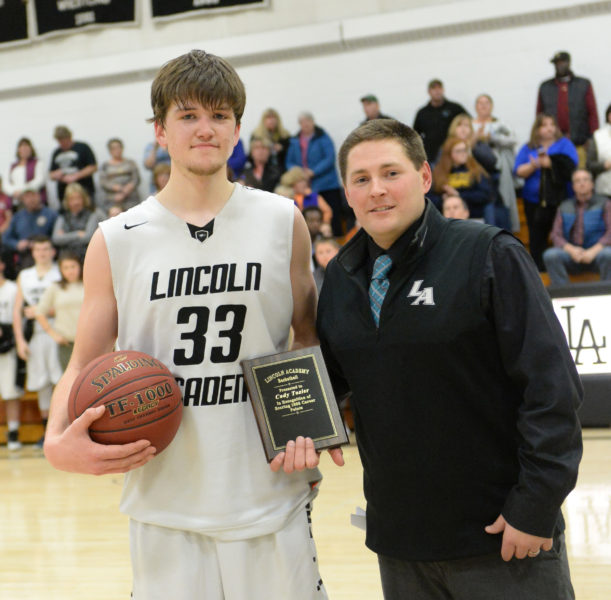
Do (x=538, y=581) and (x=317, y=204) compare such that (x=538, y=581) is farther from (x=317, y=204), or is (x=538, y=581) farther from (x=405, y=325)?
(x=317, y=204)

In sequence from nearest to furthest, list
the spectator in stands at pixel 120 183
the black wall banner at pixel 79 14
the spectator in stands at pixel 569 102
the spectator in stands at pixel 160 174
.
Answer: the spectator in stands at pixel 569 102 → the spectator in stands at pixel 160 174 → the spectator in stands at pixel 120 183 → the black wall banner at pixel 79 14

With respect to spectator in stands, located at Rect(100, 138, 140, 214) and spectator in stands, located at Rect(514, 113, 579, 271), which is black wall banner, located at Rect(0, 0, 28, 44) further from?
spectator in stands, located at Rect(514, 113, 579, 271)

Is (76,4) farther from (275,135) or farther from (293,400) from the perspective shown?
(293,400)

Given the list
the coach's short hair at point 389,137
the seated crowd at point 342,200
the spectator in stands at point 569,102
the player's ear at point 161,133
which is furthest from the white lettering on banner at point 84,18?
the coach's short hair at point 389,137

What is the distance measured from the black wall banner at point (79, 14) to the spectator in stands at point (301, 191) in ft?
14.7

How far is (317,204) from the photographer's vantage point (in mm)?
9961

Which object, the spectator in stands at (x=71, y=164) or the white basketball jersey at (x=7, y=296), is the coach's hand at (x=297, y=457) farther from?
the spectator in stands at (x=71, y=164)

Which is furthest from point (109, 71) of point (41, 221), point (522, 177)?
point (522, 177)

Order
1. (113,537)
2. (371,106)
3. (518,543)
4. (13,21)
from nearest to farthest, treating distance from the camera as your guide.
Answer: (518,543) < (113,537) < (371,106) < (13,21)

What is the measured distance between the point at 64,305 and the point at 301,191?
3137mm

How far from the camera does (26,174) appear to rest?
12.0 m

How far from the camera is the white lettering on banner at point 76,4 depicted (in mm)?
12703

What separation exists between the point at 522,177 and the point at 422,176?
7.57 metres

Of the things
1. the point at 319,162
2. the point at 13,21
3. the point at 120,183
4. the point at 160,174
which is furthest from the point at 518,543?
the point at 13,21
